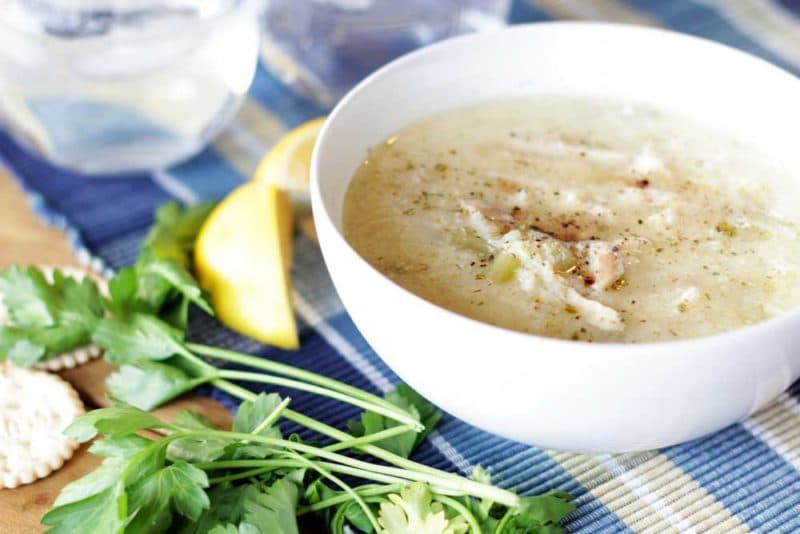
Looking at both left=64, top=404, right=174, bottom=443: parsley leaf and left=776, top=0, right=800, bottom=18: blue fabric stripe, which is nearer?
left=64, top=404, right=174, bottom=443: parsley leaf

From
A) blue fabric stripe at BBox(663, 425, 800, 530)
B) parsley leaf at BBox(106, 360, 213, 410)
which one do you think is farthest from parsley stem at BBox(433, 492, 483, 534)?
parsley leaf at BBox(106, 360, 213, 410)

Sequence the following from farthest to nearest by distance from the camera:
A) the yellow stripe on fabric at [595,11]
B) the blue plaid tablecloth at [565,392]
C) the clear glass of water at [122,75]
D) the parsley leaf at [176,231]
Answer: the yellow stripe on fabric at [595,11] < the clear glass of water at [122,75] < the parsley leaf at [176,231] < the blue plaid tablecloth at [565,392]

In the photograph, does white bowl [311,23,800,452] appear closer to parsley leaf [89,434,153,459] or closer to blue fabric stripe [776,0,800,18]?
parsley leaf [89,434,153,459]

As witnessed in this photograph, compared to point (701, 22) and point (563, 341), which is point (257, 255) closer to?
point (563, 341)

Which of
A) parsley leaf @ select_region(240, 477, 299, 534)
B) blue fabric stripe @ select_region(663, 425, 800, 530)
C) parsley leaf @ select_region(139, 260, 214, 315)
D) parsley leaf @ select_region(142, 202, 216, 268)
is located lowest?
parsley leaf @ select_region(142, 202, 216, 268)

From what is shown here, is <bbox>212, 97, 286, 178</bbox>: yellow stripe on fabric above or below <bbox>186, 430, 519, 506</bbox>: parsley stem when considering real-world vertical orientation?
below

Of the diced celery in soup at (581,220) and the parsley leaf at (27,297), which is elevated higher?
the diced celery in soup at (581,220)

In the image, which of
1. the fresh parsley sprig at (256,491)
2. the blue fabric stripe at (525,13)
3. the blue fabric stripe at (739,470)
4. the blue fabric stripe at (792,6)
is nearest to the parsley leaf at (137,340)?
the fresh parsley sprig at (256,491)

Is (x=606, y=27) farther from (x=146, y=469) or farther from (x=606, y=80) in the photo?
(x=146, y=469)

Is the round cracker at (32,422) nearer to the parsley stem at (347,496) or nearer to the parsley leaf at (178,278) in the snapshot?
the parsley leaf at (178,278)
